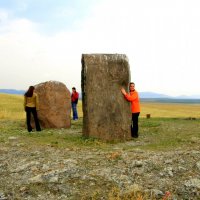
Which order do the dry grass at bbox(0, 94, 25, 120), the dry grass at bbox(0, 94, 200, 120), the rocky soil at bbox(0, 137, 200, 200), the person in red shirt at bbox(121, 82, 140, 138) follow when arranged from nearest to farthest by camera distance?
the rocky soil at bbox(0, 137, 200, 200) → the person in red shirt at bbox(121, 82, 140, 138) → the dry grass at bbox(0, 94, 25, 120) → the dry grass at bbox(0, 94, 200, 120)

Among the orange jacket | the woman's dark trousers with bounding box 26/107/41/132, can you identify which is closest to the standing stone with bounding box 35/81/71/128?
the woman's dark trousers with bounding box 26/107/41/132

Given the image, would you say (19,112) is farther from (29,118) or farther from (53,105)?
(29,118)

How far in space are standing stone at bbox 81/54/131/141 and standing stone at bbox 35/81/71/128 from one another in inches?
223

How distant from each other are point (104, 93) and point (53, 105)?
21.1 feet

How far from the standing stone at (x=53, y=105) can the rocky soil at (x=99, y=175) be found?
28.2 feet

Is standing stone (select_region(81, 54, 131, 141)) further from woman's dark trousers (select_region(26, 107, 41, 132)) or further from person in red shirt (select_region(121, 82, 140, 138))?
woman's dark trousers (select_region(26, 107, 41, 132))

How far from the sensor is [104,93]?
17734 millimetres

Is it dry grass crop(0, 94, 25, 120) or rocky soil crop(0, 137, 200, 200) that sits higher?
dry grass crop(0, 94, 25, 120)

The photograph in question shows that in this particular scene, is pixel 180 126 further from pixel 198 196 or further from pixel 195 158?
pixel 198 196

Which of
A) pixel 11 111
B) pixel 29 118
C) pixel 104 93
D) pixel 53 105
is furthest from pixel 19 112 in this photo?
pixel 104 93

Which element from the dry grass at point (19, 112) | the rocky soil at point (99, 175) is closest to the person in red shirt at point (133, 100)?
the rocky soil at point (99, 175)

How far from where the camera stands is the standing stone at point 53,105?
2327 cm

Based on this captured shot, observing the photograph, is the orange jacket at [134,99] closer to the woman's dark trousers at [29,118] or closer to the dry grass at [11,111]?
the woman's dark trousers at [29,118]

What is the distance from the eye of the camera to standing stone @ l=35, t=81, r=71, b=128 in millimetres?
23266
